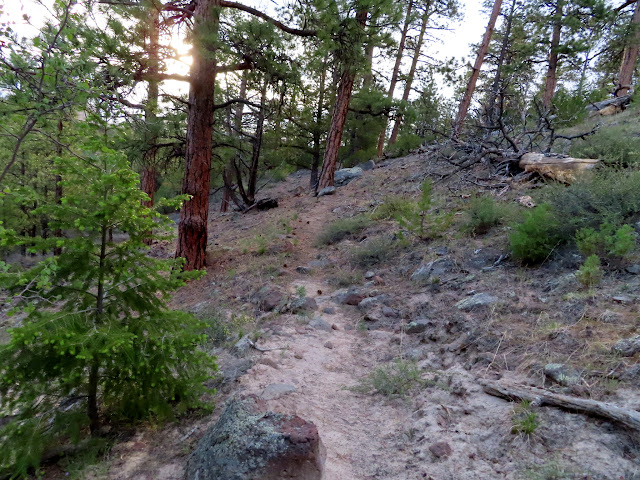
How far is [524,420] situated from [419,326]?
77.0 inches

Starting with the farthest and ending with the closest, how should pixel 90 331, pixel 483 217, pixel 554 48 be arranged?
pixel 554 48, pixel 483 217, pixel 90 331

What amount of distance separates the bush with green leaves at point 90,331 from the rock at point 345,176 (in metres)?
12.2

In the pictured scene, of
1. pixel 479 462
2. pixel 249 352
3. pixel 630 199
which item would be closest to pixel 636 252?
pixel 630 199

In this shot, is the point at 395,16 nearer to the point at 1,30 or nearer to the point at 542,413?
the point at 1,30

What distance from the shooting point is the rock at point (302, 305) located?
5455mm

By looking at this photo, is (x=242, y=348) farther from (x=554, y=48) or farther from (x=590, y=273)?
(x=554, y=48)

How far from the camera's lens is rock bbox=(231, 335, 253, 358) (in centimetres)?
424

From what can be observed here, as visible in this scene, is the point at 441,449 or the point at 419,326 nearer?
the point at 441,449

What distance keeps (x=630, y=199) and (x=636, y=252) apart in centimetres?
76

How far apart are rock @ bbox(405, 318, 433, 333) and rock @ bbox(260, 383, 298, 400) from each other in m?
1.65

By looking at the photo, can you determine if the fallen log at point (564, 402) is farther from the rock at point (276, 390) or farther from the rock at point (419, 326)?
the rock at point (276, 390)

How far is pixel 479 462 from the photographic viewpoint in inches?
96.8

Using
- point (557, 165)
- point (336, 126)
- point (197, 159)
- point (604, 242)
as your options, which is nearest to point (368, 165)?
point (336, 126)

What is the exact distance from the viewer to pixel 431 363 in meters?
3.82
